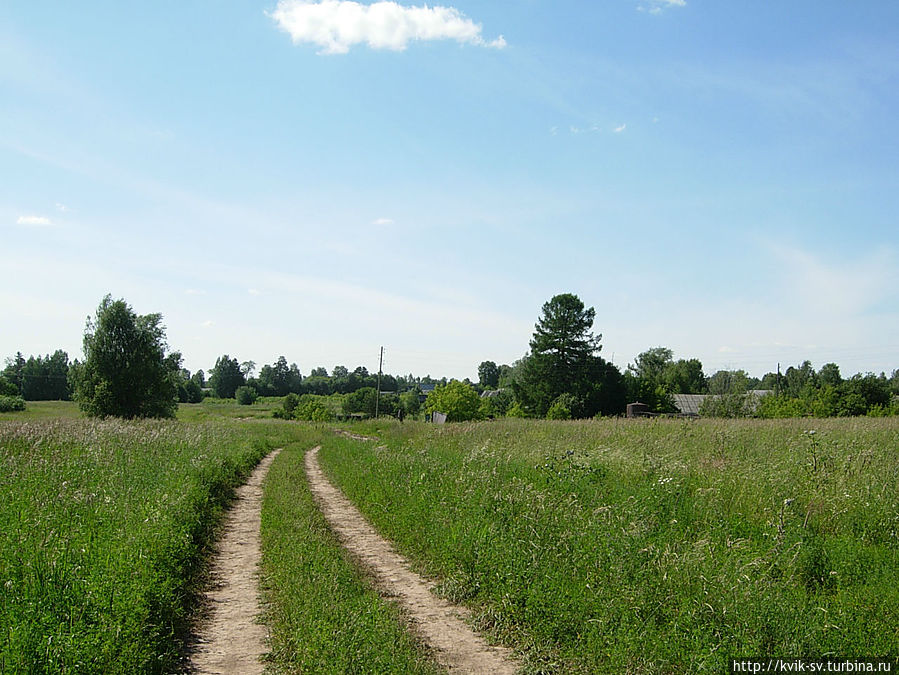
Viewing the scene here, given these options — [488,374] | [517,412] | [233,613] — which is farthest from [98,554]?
[488,374]

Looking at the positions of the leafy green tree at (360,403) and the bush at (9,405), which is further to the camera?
the leafy green tree at (360,403)

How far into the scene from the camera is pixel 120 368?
42.1 m

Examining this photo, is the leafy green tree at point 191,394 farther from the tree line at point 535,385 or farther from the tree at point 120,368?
the tree at point 120,368

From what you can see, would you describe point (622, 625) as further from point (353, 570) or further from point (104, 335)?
point (104, 335)

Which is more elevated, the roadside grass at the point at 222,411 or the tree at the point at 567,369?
the tree at the point at 567,369

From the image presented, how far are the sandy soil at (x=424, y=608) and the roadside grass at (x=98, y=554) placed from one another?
2.21 meters

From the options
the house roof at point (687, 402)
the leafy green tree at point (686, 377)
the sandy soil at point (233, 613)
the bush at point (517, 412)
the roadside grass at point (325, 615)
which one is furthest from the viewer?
the leafy green tree at point (686, 377)

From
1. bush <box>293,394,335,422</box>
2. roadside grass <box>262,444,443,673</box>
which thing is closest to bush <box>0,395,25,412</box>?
bush <box>293,394,335,422</box>

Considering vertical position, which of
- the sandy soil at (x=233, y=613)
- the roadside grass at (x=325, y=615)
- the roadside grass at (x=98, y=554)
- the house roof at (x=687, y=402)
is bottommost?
the sandy soil at (x=233, y=613)

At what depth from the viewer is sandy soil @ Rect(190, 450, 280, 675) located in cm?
518

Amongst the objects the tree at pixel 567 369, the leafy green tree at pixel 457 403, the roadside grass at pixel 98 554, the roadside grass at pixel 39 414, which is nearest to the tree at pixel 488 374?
the tree at pixel 567 369

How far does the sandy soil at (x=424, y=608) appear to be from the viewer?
5.23 metres

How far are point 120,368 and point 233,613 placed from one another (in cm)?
4142

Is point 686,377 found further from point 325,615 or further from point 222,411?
point 325,615
